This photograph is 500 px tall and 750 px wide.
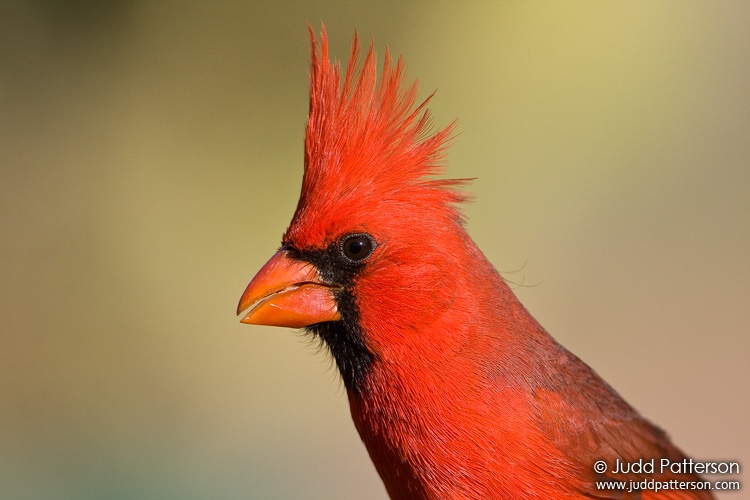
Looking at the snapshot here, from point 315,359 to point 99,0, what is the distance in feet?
7.45

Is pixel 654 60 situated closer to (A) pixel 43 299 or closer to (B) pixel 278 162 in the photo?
(B) pixel 278 162

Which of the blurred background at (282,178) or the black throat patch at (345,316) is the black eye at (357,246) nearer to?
the black throat patch at (345,316)

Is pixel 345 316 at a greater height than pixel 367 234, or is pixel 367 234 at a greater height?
pixel 367 234

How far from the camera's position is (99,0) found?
464 cm

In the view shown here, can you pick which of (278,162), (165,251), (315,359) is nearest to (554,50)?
(278,162)

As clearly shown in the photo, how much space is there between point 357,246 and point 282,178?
272 centimetres

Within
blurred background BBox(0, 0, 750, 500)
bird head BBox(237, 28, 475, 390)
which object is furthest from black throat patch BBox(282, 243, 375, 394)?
blurred background BBox(0, 0, 750, 500)

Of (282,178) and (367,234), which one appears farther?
(282,178)

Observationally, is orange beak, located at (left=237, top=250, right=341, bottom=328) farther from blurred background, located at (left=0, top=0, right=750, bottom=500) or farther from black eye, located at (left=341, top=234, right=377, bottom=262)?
blurred background, located at (left=0, top=0, right=750, bottom=500)

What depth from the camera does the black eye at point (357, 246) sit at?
5.86ft

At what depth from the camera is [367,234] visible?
1785 millimetres

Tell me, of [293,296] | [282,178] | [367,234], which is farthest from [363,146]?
[282,178]

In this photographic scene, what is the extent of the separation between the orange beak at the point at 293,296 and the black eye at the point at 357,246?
3.2 inches

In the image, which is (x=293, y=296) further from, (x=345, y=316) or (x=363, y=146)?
(x=363, y=146)
